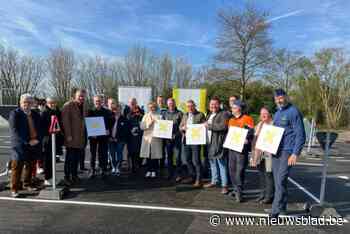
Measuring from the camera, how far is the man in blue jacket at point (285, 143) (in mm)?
4633

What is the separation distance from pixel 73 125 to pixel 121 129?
128cm

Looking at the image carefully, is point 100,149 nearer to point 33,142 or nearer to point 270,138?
point 33,142

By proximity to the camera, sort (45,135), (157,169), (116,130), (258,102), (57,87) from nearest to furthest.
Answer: (45,135) < (116,130) < (157,169) < (258,102) < (57,87)

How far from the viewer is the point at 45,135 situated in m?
6.75

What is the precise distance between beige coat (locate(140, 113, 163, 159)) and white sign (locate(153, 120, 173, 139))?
25cm

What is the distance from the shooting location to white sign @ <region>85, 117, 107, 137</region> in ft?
22.2

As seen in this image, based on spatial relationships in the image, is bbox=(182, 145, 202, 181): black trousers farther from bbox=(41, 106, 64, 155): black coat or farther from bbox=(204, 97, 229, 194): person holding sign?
bbox=(41, 106, 64, 155): black coat

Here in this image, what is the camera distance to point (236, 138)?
565 cm

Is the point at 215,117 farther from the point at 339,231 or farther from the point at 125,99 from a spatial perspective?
the point at 125,99

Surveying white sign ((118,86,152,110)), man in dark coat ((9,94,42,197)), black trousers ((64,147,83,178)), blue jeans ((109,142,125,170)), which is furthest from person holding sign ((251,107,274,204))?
white sign ((118,86,152,110))

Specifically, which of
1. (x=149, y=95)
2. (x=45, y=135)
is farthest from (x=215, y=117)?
(x=149, y=95)

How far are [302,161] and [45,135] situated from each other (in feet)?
31.2

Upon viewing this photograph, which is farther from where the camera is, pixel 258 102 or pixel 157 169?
pixel 258 102

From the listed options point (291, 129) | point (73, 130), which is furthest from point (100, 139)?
point (291, 129)
